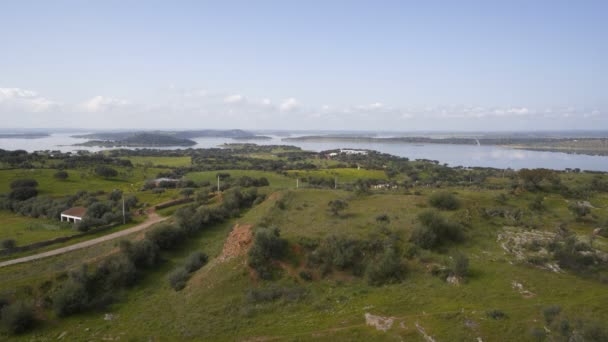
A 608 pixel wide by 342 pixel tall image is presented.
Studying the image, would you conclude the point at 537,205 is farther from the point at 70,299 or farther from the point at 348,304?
the point at 70,299

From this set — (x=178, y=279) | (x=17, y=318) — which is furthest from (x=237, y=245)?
(x=17, y=318)

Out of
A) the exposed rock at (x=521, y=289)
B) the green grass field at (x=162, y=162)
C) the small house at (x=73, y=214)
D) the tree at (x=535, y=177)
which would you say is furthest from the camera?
the green grass field at (x=162, y=162)

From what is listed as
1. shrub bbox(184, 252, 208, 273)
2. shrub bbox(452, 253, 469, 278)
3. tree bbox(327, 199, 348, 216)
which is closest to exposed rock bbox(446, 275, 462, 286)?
shrub bbox(452, 253, 469, 278)

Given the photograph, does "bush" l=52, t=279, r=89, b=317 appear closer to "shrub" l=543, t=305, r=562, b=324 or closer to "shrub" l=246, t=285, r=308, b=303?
"shrub" l=246, t=285, r=308, b=303

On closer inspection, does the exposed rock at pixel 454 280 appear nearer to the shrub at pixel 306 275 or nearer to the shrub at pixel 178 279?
the shrub at pixel 306 275

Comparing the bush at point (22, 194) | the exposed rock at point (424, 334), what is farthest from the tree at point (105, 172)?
the exposed rock at point (424, 334)
